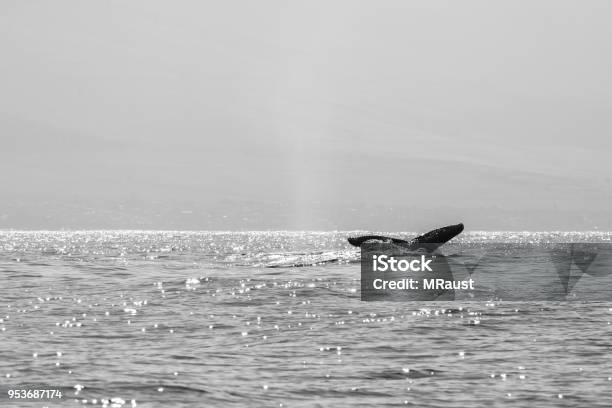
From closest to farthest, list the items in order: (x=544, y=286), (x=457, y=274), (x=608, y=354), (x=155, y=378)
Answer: (x=155, y=378), (x=608, y=354), (x=544, y=286), (x=457, y=274)

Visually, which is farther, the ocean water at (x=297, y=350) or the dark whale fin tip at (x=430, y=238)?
the dark whale fin tip at (x=430, y=238)

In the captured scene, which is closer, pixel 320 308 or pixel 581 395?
pixel 581 395

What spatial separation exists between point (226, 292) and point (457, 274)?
18256 millimetres

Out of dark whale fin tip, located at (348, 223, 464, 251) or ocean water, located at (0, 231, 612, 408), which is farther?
dark whale fin tip, located at (348, 223, 464, 251)

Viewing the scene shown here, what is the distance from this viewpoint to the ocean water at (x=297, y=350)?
1717 centimetres

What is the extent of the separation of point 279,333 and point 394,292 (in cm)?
1518

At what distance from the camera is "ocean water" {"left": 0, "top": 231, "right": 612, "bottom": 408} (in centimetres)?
1717

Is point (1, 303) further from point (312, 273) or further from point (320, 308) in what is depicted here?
point (312, 273)

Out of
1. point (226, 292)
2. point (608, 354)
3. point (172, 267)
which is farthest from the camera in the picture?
point (172, 267)

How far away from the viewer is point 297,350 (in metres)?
22.5

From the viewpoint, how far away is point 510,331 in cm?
2612

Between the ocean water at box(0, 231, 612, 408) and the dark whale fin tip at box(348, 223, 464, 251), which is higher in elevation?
the dark whale fin tip at box(348, 223, 464, 251)

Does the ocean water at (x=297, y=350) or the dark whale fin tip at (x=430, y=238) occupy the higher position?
the dark whale fin tip at (x=430, y=238)

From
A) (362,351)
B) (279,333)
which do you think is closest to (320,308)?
(279,333)
